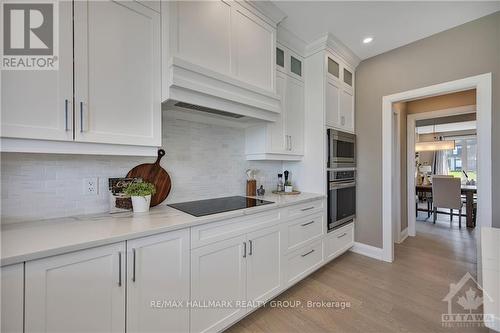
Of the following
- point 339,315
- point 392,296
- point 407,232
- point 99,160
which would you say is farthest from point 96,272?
point 407,232

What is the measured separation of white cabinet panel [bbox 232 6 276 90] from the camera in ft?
5.85

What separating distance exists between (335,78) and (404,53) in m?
0.90

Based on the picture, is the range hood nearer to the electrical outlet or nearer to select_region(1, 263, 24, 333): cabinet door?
the electrical outlet

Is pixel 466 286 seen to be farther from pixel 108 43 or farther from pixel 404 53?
pixel 108 43

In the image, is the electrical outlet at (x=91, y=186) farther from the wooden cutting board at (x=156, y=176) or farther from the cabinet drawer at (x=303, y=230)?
the cabinet drawer at (x=303, y=230)

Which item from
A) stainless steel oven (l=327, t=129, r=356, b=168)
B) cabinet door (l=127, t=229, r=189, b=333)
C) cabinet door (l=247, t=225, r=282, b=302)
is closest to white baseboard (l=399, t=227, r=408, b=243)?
stainless steel oven (l=327, t=129, r=356, b=168)

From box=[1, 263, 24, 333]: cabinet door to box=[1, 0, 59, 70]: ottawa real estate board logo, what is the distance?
0.89m

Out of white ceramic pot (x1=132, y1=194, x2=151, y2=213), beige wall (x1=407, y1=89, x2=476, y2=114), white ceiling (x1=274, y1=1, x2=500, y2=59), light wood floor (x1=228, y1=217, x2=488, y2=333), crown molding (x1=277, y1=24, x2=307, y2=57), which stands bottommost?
light wood floor (x1=228, y1=217, x2=488, y2=333)

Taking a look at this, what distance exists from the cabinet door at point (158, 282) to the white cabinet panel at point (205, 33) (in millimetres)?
1219

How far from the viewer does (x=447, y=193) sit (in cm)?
429

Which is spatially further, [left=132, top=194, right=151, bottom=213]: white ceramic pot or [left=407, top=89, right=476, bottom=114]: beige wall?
[left=407, top=89, right=476, bottom=114]: beige wall

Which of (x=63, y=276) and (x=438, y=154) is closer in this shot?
(x=63, y=276)

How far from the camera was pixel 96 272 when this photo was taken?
99 centimetres

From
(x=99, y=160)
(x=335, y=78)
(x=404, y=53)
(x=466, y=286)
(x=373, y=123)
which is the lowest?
(x=466, y=286)
